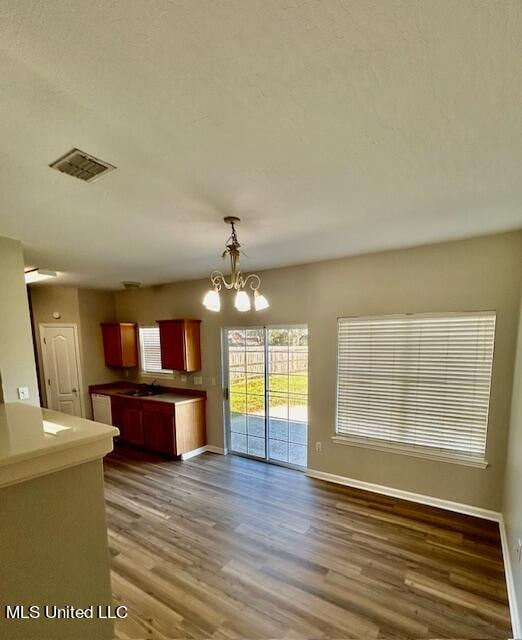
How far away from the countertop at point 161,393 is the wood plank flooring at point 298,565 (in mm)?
1326

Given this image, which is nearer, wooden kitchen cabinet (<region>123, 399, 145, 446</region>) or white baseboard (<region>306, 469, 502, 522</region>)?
white baseboard (<region>306, 469, 502, 522</region>)

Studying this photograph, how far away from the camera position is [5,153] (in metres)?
1.32

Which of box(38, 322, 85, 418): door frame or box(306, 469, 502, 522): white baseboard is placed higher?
box(38, 322, 85, 418): door frame

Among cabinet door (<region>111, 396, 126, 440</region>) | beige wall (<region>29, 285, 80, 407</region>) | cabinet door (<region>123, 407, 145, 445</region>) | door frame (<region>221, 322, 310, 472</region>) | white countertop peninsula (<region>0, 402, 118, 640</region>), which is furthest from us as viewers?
beige wall (<region>29, 285, 80, 407</region>)

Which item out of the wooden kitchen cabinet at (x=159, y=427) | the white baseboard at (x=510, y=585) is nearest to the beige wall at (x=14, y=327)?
the wooden kitchen cabinet at (x=159, y=427)

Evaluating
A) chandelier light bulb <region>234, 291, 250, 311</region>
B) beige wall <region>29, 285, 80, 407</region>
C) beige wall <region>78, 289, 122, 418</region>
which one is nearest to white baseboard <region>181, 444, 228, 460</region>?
beige wall <region>78, 289, 122, 418</region>

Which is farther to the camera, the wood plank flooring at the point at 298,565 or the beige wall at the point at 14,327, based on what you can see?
the beige wall at the point at 14,327

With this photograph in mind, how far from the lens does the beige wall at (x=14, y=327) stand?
257 centimetres

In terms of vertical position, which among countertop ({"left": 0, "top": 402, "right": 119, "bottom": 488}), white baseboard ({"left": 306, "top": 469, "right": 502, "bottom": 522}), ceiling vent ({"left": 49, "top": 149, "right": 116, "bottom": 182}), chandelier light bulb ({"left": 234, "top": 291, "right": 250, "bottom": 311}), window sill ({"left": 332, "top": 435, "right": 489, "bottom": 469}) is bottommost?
white baseboard ({"left": 306, "top": 469, "right": 502, "bottom": 522})

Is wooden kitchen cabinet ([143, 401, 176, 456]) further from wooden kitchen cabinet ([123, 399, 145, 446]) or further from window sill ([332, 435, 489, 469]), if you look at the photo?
window sill ([332, 435, 489, 469])

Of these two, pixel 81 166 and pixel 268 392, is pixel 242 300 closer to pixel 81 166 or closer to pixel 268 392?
pixel 81 166

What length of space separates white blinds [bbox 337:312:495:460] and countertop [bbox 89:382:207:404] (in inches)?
93.0

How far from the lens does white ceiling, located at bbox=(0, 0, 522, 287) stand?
0.78m

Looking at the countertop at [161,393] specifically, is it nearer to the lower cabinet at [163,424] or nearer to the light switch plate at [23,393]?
the lower cabinet at [163,424]
